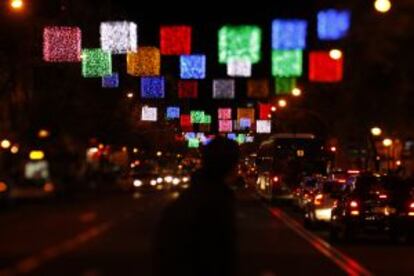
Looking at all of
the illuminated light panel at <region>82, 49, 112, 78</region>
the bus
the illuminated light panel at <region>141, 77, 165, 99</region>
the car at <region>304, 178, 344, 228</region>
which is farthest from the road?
the illuminated light panel at <region>141, 77, 165, 99</region>

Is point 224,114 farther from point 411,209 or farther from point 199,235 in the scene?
point 199,235

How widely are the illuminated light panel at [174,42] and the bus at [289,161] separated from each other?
19684 millimetres

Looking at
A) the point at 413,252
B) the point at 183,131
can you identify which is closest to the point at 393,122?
the point at 413,252

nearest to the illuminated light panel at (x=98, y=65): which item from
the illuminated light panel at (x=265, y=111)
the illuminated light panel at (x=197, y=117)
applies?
the illuminated light panel at (x=265, y=111)

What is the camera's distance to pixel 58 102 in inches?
2410

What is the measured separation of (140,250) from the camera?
24938 mm

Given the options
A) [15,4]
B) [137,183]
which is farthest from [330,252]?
[137,183]

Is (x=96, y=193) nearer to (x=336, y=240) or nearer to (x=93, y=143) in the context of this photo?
(x=93, y=143)

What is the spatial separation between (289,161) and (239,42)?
23.9 m

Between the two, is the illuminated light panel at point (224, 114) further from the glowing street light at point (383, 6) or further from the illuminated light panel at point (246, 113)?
the glowing street light at point (383, 6)

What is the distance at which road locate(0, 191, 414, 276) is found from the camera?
2053cm

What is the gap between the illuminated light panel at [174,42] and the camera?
35156 millimetres

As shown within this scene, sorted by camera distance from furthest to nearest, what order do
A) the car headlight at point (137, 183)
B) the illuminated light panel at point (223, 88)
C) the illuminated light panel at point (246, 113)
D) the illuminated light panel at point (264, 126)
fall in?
the illuminated light panel at point (264, 126), the illuminated light panel at point (246, 113), the car headlight at point (137, 183), the illuminated light panel at point (223, 88)

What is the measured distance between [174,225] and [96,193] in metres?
72.7
